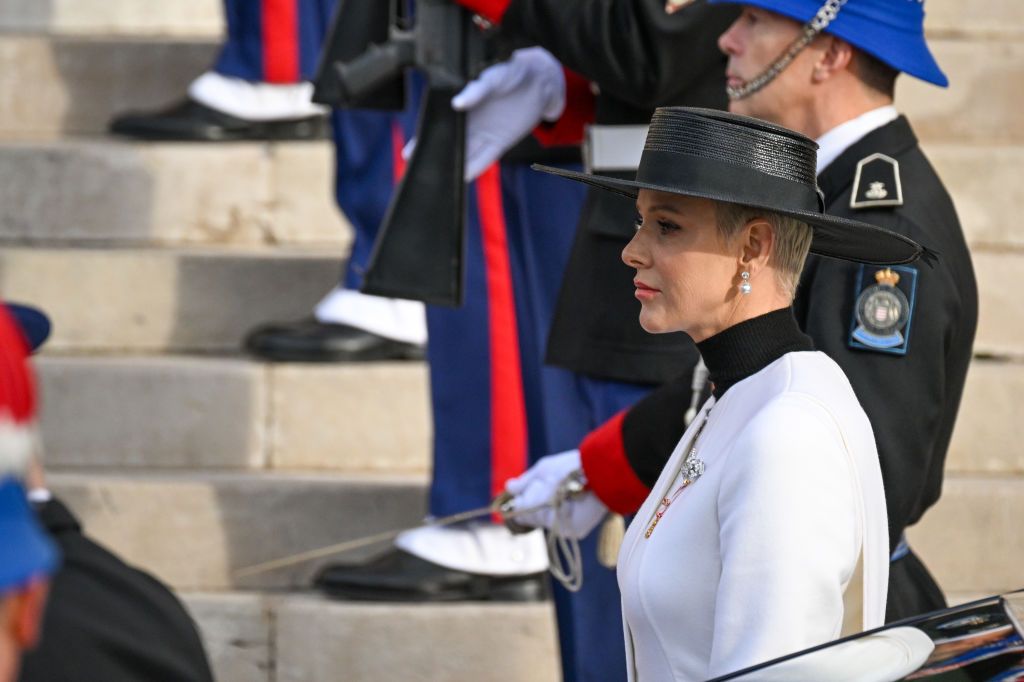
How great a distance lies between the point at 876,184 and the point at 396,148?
2.28 m

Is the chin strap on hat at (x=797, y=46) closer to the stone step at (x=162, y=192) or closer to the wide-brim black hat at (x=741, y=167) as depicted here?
the wide-brim black hat at (x=741, y=167)

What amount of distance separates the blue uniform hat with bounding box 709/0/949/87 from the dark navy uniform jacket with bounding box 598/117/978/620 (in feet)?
0.32

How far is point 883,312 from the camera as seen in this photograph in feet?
7.69

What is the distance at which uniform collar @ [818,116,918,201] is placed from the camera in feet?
8.18

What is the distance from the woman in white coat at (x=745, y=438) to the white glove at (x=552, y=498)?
727 mm

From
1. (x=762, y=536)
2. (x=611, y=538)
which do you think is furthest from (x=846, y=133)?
(x=762, y=536)

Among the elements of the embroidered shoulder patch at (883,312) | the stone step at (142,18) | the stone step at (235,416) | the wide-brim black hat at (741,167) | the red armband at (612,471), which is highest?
the wide-brim black hat at (741,167)

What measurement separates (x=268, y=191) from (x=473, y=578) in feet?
5.63

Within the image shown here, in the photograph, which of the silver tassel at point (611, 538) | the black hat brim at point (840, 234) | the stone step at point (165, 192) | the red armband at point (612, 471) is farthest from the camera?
the stone step at point (165, 192)

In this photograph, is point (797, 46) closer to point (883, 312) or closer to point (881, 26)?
point (881, 26)

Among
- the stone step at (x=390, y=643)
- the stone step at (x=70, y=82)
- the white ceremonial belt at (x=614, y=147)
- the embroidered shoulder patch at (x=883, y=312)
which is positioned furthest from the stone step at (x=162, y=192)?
the embroidered shoulder patch at (x=883, y=312)

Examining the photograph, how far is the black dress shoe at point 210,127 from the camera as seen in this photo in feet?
16.8

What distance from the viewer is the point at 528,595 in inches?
154

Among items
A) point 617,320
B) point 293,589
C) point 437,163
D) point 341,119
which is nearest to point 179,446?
point 293,589
